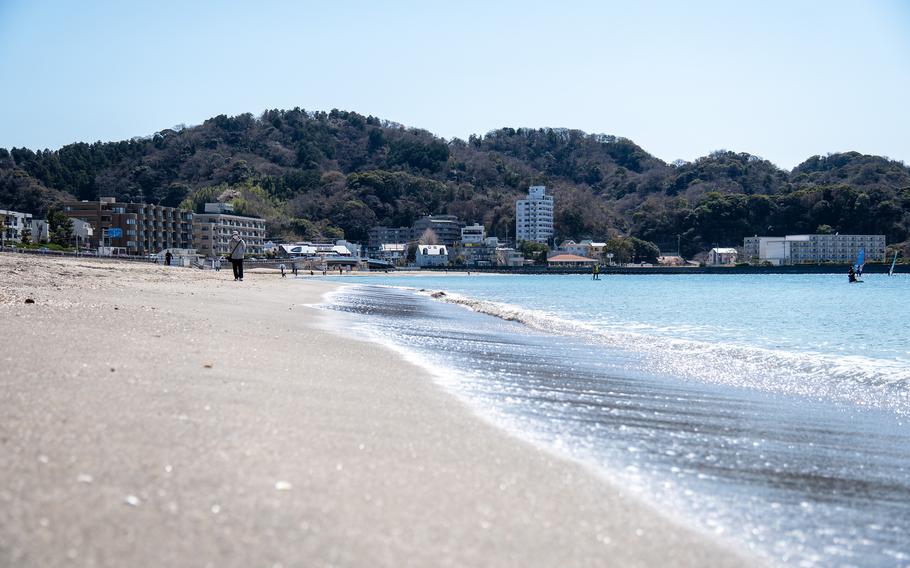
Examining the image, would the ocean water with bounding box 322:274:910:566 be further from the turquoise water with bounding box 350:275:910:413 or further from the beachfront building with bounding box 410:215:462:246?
the beachfront building with bounding box 410:215:462:246

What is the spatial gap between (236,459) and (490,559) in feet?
4.19

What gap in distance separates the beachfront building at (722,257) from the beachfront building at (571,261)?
1890cm

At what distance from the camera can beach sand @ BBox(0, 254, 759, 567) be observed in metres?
2.41

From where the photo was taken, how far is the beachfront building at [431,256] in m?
134

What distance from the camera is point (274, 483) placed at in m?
2.96

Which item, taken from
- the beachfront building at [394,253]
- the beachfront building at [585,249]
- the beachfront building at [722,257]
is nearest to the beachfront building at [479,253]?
the beachfront building at [394,253]

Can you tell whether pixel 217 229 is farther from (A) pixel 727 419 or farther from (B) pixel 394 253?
(A) pixel 727 419

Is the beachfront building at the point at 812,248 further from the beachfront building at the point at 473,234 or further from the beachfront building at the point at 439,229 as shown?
the beachfront building at the point at 439,229

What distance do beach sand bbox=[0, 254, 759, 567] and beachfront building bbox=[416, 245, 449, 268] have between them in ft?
422

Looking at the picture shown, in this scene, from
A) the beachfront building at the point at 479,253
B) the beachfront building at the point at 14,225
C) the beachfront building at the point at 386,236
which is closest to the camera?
the beachfront building at the point at 14,225

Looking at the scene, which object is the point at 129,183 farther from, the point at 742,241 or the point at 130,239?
the point at 742,241

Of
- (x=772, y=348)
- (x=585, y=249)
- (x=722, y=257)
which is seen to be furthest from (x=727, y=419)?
(x=585, y=249)

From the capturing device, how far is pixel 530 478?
3.48 m

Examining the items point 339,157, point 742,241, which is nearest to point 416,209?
point 339,157
